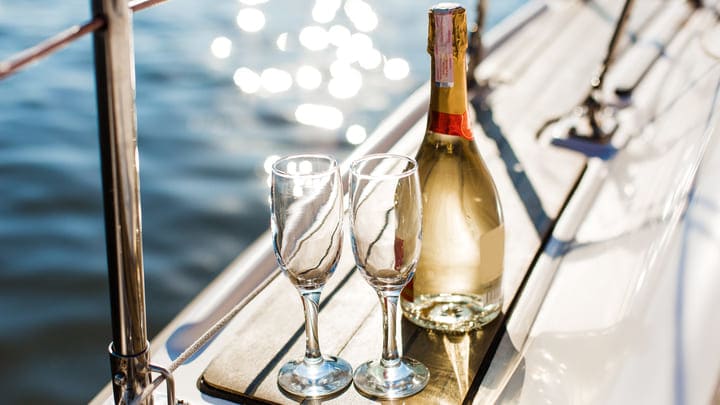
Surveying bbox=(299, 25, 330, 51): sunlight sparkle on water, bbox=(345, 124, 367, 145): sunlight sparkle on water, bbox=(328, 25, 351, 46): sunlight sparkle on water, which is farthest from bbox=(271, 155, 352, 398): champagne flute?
bbox=(328, 25, 351, 46): sunlight sparkle on water

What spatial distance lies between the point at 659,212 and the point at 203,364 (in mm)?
536

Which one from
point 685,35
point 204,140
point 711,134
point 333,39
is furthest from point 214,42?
point 711,134

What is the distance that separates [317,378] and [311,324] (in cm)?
6

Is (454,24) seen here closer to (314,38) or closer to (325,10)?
(314,38)

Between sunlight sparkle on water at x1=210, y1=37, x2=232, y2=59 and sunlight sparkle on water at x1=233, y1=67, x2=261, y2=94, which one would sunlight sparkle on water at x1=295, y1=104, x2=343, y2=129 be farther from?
sunlight sparkle on water at x1=210, y1=37, x2=232, y2=59

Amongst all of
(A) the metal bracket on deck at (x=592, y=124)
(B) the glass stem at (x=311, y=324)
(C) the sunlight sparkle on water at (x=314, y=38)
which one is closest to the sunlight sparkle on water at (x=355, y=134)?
(C) the sunlight sparkle on water at (x=314, y=38)

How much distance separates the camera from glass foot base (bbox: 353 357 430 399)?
0.66 metres

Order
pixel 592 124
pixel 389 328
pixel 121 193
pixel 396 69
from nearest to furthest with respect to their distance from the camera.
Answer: pixel 121 193, pixel 389 328, pixel 592 124, pixel 396 69

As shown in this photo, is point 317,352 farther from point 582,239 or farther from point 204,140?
point 204,140

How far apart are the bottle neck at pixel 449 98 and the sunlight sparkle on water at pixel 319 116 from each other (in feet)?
8.78

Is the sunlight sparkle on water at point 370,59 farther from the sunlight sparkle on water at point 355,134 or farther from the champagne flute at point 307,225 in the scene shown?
the champagne flute at point 307,225

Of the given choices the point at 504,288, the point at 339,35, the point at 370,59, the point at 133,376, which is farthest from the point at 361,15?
the point at 133,376

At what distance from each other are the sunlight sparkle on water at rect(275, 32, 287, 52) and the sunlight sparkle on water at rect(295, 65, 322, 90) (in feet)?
0.99

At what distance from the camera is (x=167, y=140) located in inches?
126
